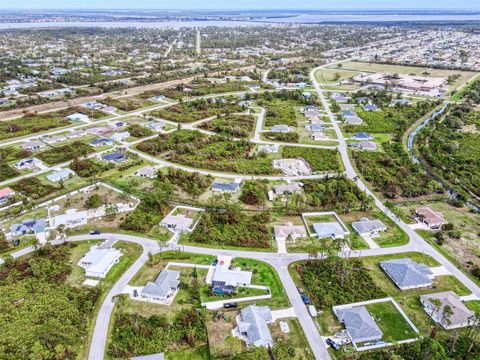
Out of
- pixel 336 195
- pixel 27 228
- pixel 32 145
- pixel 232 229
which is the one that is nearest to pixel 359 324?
pixel 232 229

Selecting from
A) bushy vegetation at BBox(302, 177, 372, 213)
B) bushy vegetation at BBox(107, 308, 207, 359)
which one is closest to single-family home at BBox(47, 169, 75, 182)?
bushy vegetation at BBox(107, 308, 207, 359)

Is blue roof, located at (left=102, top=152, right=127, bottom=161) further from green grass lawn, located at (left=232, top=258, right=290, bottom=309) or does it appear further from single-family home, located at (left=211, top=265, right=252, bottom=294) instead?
single-family home, located at (left=211, top=265, right=252, bottom=294)

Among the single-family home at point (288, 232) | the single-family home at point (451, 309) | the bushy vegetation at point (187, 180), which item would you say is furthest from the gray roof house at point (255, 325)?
the bushy vegetation at point (187, 180)

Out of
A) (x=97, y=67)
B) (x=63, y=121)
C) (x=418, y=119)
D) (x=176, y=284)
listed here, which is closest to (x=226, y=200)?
(x=176, y=284)

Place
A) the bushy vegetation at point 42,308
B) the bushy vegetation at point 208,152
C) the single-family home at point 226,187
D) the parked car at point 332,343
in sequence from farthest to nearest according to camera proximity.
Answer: the bushy vegetation at point 208,152 < the single-family home at point 226,187 < the parked car at point 332,343 < the bushy vegetation at point 42,308

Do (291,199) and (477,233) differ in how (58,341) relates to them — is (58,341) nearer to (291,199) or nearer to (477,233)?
(291,199)

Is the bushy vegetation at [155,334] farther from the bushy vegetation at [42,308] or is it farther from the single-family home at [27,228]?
the single-family home at [27,228]

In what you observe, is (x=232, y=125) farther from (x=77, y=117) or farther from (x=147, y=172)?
(x=77, y=117)
